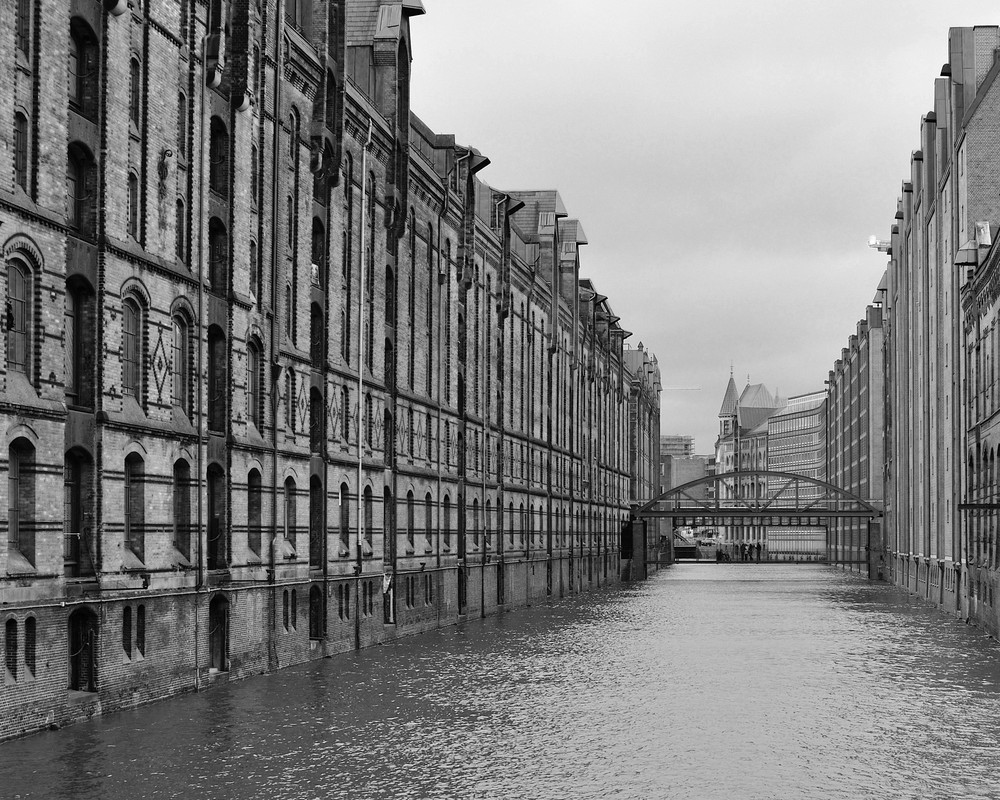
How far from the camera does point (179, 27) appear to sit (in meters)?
30.6

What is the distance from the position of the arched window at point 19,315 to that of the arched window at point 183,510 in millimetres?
6640

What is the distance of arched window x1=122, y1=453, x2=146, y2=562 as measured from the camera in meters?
28.5

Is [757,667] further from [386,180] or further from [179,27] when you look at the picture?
[179,27]

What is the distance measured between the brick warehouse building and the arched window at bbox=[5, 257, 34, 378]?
2.1 inches

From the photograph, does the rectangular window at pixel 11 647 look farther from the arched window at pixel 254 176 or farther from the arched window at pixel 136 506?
the arched window at pixel 254 176

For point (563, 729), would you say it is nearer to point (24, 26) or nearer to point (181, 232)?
point (181, 232)

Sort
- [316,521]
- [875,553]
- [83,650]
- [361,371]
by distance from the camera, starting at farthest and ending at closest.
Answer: [875,553]
[361,371]
[316,521]
[83,650]

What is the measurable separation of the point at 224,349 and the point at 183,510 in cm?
409

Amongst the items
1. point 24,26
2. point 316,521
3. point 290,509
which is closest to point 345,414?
point 316,521

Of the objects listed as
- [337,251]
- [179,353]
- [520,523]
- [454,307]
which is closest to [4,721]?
[179,353]

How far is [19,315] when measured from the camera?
962 inches

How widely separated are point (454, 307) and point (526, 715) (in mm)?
28899

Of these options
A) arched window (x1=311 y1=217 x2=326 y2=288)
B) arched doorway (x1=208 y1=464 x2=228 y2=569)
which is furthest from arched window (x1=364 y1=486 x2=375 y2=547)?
arched doorway (x1=208 y1=464 x2=228 y2=569)

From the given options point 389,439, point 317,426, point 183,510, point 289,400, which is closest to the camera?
point 183,510
